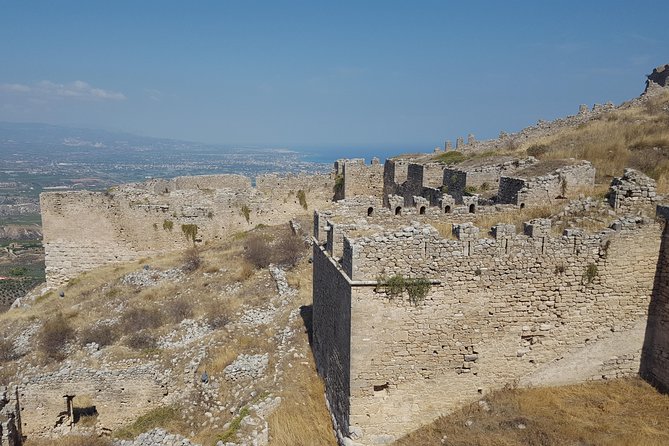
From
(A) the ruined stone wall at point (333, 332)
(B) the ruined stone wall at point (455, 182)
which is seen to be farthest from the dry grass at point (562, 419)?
(B) the ruined stone wall at point (455, 182)

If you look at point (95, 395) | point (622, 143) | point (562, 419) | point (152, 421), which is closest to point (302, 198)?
point (95, 395)

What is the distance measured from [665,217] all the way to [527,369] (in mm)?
3572

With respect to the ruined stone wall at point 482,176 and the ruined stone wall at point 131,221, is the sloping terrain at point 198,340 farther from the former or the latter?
the ruined stone wall at point 482,176

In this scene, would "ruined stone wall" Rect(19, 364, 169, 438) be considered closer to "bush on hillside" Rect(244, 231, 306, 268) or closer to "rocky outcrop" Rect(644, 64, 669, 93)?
"bush on hillside" Rect(244, 231, 306, 268)

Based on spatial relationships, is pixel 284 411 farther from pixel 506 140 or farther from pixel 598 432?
pixel 506 140

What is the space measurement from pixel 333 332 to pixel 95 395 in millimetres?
7136

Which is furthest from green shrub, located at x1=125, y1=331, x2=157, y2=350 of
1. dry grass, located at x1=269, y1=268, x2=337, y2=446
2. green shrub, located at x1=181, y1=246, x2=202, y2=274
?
dry grass, located at x1=269, y1=268, x2=337, y2=446

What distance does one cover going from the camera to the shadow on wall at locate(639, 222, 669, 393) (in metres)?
8.46

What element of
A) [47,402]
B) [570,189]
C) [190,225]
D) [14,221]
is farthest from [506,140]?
[14,221]

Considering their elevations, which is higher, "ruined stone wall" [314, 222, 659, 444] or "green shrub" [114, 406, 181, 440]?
"ruined stone wall" [314, 222, 659, 444]

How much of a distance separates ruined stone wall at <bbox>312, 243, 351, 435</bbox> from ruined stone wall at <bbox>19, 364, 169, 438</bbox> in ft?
15.3

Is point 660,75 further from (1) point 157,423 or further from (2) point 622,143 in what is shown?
(1) point 157,423

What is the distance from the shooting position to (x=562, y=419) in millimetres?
7895

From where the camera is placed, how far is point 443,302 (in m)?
7.93
